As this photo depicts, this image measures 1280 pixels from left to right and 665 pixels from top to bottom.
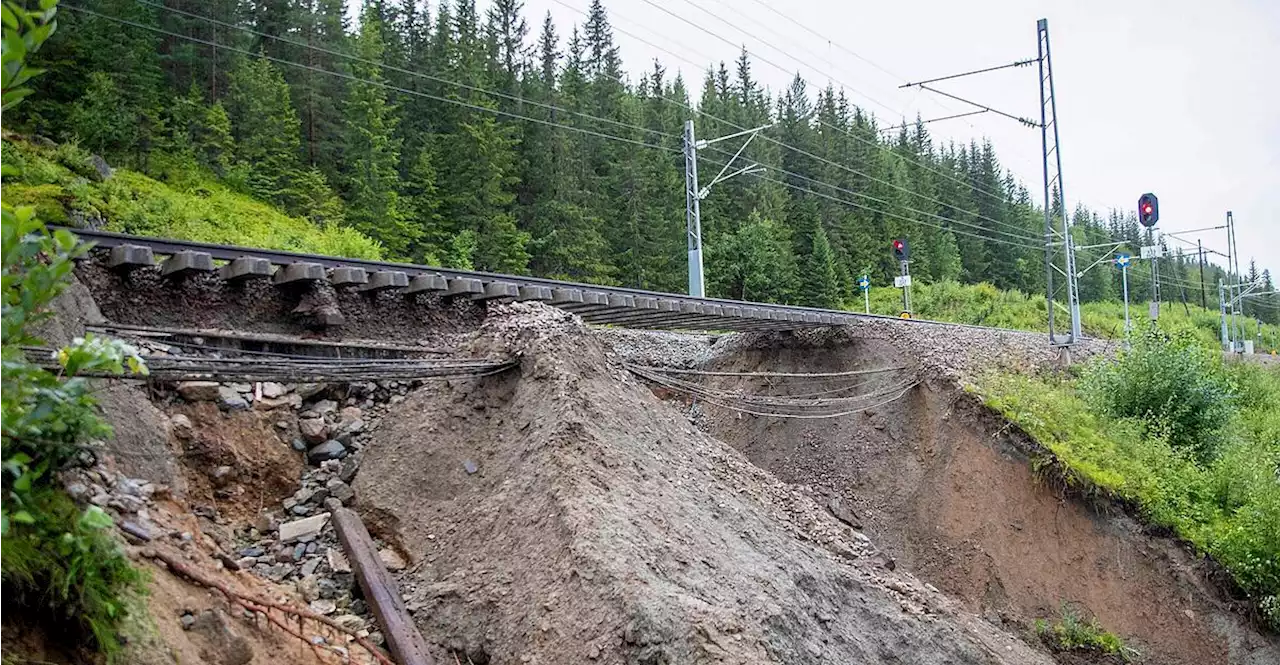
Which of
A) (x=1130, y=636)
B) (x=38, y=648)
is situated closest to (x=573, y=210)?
(x=1130, y=636)

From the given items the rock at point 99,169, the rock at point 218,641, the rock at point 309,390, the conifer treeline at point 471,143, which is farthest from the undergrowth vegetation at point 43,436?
the conifer treeline at point 471,143

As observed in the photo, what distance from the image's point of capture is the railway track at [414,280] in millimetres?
8680

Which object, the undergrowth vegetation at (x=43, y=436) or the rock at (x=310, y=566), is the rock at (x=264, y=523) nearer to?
the rock at (x=310, y=566)

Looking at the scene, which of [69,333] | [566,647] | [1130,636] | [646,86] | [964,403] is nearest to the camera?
[566,647]

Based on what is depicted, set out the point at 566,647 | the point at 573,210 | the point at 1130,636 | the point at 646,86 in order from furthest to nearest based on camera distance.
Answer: the point at 646,86 → the point at 573,210 → the point at 1130,636 → the point at 566,647

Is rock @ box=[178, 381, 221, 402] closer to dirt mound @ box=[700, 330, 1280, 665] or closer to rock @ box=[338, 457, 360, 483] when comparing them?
rock @ box=[338, 457, 360, 483]

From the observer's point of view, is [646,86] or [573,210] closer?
[573,210]

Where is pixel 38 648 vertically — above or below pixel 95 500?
below

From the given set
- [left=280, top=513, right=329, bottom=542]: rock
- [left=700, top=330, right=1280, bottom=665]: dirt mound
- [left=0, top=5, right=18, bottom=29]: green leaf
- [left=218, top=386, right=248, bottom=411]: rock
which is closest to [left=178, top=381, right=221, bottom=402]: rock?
[left=218, top=386, right=248, bottom=411]: rock

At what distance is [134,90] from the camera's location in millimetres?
30844

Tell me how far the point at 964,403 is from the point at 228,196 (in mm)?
25156

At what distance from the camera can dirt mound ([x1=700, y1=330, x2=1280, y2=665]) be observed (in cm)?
1436

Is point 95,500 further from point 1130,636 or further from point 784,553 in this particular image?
point 1130,636

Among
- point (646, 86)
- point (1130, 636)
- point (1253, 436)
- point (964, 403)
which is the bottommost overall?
point (1130, 636)
